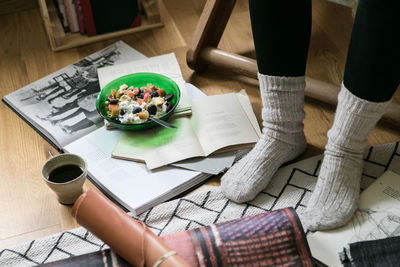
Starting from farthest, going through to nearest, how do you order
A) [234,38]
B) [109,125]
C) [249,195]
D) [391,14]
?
[234,38] → [109,125] → [249,195] → [391,14]

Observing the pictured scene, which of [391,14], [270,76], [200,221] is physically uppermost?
[391,14]

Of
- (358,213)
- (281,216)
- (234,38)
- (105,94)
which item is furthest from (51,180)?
(234,38)

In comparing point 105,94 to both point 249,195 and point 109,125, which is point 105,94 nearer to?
point 109,125

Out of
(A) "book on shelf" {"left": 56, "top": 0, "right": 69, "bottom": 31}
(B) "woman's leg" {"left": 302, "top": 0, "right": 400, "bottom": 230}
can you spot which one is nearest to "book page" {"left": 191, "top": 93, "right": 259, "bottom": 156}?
(B) "woman's leg" {"left": 302, "top": 0, "right": 400, "bottom": 230}

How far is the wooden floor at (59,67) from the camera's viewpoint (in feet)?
3.21

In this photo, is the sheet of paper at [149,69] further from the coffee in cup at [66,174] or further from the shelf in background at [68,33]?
the coffee in cup at [66,174]

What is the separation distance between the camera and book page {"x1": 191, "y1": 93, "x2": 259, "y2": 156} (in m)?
1.06

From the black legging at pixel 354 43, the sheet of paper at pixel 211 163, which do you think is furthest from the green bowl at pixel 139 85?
the black legging at pixel 354 43

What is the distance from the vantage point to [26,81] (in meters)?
1.31

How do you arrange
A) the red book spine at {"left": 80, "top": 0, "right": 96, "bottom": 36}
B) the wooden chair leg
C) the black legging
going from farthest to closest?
1. the red book spine at {"left": 80, "top": 0, "right": 96, "bottom": 36}
2. the wooden chair leg
3. the black legging

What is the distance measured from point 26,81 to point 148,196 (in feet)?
1.86

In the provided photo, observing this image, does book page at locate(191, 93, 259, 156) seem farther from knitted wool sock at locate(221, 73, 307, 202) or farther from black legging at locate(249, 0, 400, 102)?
black legging at locate(249, 0, 400, 102)

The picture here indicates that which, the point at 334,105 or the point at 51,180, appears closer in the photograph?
the point at 51,180

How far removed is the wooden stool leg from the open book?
167 millimetres
